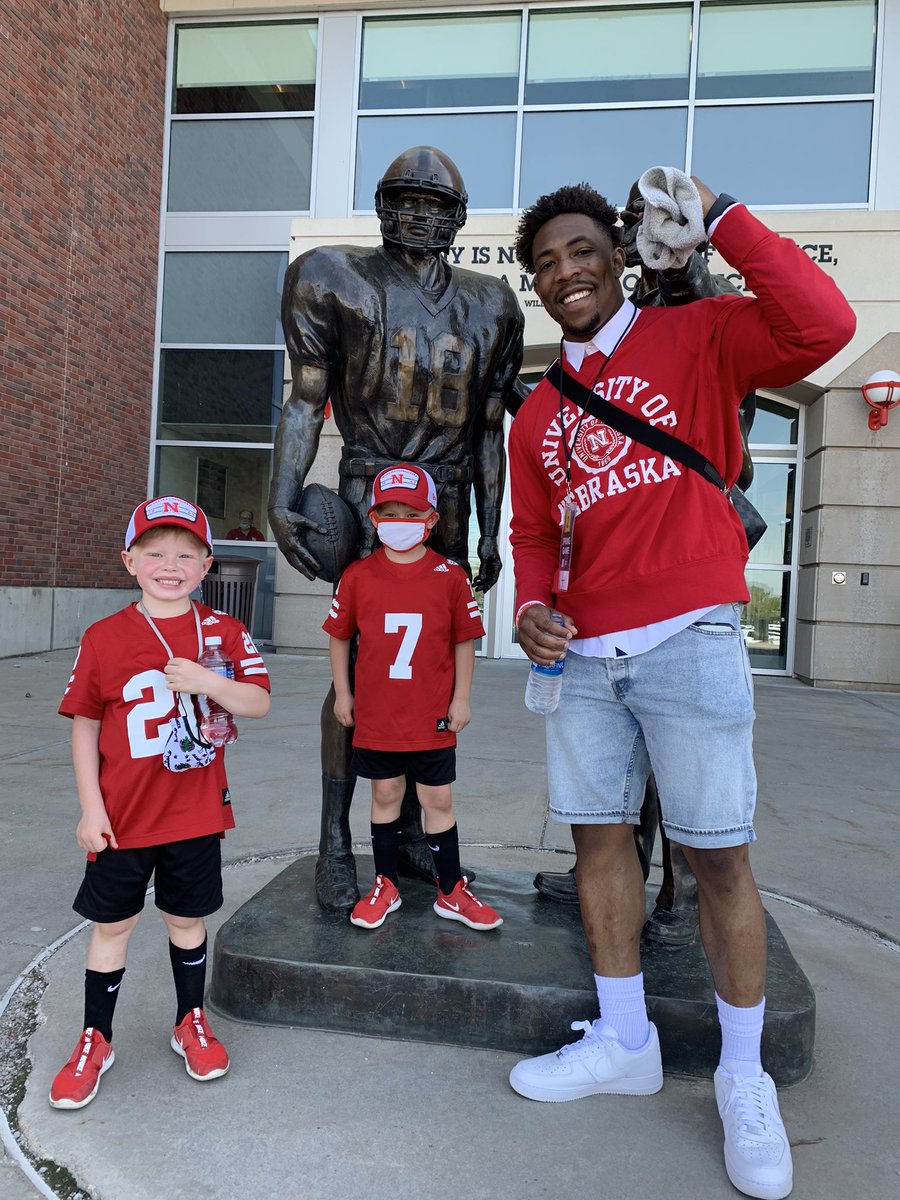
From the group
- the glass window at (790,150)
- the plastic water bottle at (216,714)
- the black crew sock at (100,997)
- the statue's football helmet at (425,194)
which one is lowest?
the black crew sock at (100,997)

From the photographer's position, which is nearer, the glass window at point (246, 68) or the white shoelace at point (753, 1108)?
the white shoelace at point (753, 1108)

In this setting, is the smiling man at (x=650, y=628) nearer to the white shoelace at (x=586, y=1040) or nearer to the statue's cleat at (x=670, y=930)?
the white shoelace at (x=586, y=1040)

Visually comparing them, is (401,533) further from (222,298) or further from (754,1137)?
(222,298)

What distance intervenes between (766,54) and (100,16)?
7343mm

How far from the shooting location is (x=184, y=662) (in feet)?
6.31

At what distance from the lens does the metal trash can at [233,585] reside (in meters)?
10.3

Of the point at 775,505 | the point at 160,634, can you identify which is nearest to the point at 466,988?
the point at 160,634

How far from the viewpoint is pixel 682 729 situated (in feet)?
6.23

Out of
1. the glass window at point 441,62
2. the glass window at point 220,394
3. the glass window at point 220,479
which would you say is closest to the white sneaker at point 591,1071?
the glass window at point 220,479

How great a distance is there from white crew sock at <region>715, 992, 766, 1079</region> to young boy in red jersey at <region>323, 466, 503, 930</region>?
2.66 feet

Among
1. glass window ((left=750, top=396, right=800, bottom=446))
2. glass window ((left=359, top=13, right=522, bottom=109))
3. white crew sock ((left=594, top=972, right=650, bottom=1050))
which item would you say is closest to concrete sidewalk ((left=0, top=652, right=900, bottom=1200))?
white crew sock ((left=594, top=972, right=650, bottom=1050))

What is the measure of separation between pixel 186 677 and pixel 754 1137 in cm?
146

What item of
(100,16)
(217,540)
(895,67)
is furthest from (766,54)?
(217,540)

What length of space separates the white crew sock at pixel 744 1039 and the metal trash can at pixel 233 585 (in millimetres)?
8851
